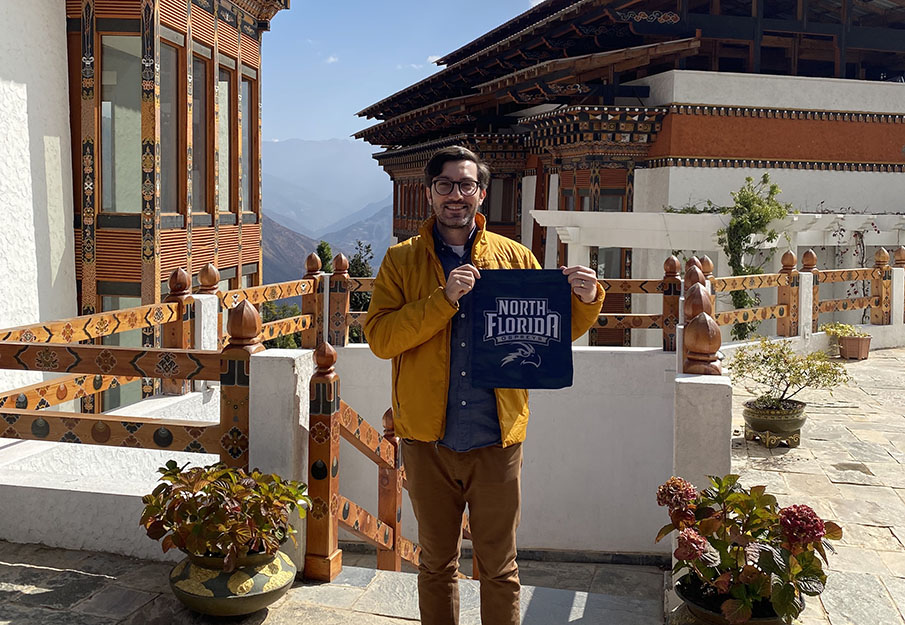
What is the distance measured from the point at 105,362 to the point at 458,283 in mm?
2107

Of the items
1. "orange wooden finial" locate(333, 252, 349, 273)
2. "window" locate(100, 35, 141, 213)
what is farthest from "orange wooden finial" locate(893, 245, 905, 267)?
"window" locate(100, 35, 141, 213)

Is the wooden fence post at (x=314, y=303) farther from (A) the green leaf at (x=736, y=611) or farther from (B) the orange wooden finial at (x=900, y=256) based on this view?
(B) the orange wooden finial at (x=900, y=256)

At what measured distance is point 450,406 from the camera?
3570 mm

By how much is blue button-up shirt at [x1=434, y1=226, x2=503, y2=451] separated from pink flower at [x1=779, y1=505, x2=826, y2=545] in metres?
1.29

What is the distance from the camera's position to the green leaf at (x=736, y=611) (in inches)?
146

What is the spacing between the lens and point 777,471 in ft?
24.5

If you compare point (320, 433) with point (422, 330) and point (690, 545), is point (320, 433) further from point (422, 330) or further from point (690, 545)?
point (690, 545)

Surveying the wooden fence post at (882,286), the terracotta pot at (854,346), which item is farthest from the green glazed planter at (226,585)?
the wooden fence post at (882,286)

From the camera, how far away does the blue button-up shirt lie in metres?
3.53

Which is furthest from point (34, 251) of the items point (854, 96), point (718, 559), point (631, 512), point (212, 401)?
point (854, 96)

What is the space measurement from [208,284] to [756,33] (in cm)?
1299

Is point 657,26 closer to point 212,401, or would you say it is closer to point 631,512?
point 631,512

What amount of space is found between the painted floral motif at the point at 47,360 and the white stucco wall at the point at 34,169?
5522 mm

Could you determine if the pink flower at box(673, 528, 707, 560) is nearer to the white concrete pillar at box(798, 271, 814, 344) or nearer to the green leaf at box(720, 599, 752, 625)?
the green leaf at box(720, 599, 752, 625)
